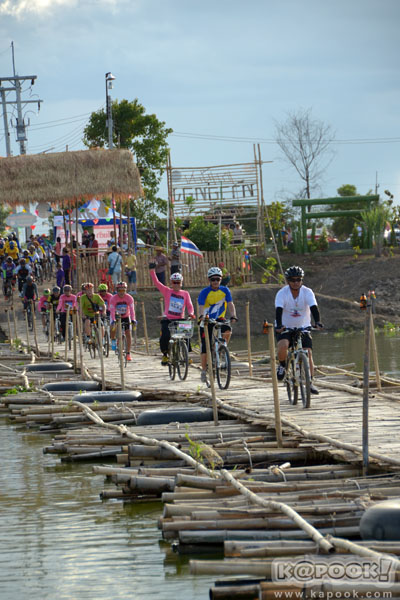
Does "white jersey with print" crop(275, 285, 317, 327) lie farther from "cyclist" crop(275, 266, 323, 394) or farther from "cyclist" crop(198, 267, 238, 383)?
"cyclist" crop(198, 267, 238, 383)

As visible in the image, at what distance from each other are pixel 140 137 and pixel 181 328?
108ft

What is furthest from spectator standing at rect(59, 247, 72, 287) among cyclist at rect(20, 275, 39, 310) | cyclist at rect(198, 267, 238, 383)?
cyclist at rect(198, 267, 238, 383)

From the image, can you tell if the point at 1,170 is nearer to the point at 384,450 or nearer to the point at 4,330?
the point at 4,330

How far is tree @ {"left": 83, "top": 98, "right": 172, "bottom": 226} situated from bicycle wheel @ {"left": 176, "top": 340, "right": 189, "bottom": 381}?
30.8 metres

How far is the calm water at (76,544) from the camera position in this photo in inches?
283

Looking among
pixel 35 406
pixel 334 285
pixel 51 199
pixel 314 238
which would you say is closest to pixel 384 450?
pixel 35 406

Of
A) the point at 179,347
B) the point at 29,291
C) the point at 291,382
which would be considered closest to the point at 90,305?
the point at 179,347

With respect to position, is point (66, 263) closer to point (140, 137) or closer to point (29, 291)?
point (29, 291)

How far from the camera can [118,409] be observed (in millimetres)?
13477

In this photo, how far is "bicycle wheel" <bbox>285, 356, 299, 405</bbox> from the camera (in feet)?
40.0

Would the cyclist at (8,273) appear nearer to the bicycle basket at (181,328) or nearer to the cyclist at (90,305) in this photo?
the cyclist at (90,305)

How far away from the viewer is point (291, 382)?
12336 mm

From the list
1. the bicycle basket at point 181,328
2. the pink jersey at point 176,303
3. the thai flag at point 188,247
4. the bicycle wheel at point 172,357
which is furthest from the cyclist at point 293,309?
the thai flag at point 188,247

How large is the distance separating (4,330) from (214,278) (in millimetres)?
19017
